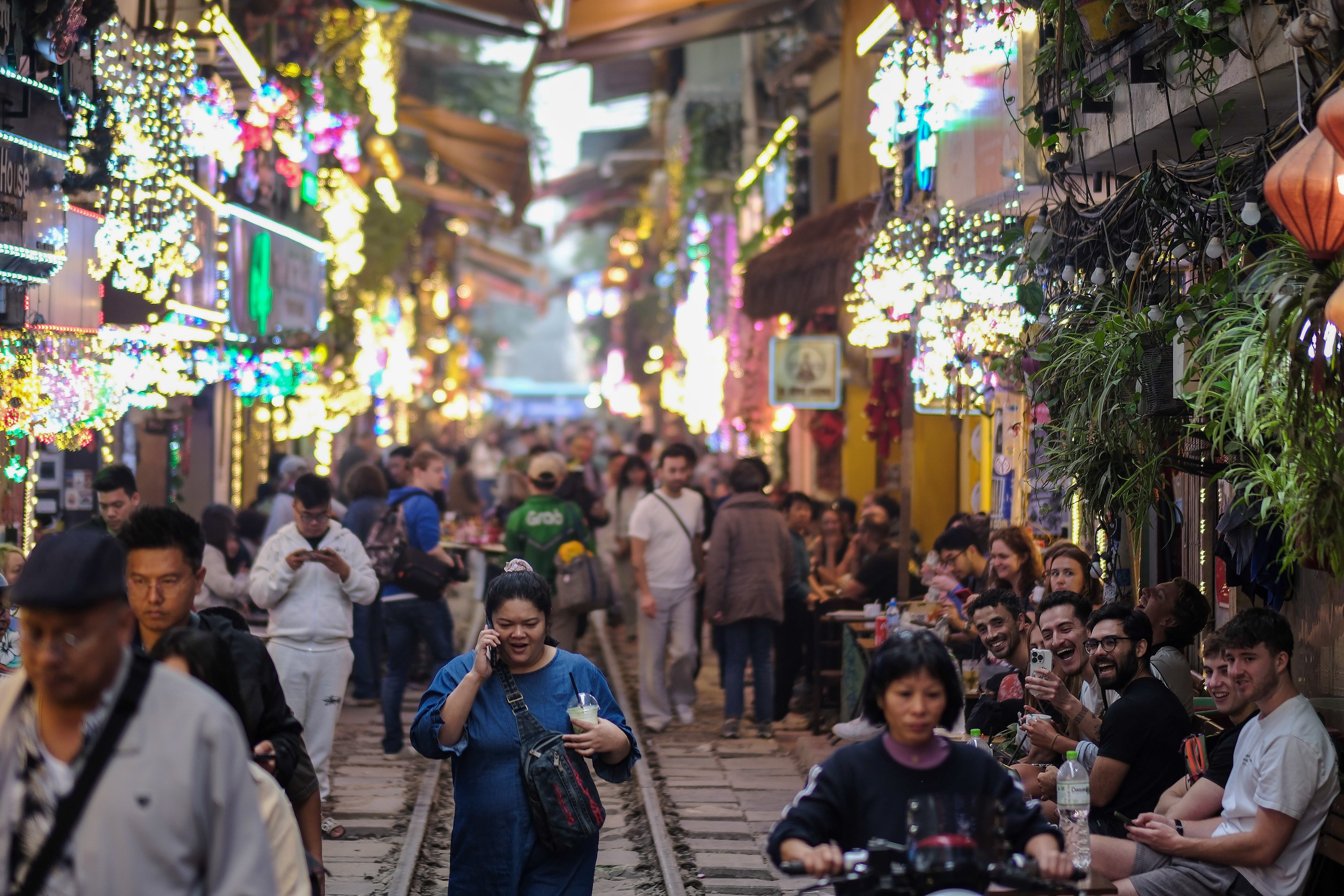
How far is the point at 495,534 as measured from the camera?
56.0ft

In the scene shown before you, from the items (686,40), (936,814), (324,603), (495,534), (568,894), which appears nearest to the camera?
(936,814)

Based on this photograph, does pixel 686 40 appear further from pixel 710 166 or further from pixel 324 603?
pixel 324 603

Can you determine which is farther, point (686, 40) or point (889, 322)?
point (686, 40)

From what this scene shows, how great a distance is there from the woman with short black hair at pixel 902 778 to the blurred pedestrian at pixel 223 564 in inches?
251

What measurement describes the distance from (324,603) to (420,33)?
1040 inches

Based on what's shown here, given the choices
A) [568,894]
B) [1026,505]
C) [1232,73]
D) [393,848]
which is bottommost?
[393,848]

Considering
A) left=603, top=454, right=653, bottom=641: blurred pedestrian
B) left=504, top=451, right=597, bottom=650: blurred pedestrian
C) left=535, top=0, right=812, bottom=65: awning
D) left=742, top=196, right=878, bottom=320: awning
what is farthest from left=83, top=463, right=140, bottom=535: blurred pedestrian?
left=535, top=0, right=812, bottom=65: awning

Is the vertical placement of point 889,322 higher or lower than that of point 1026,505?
higher

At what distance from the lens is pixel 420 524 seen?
38.9 ft

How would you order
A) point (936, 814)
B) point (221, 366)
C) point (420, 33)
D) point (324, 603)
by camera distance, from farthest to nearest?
point (420, 33), point (221, 366), point (324, 603), point (936, 814)

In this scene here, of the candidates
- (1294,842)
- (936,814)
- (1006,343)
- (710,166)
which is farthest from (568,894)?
(710,166)

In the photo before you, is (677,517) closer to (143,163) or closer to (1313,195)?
(143,163)

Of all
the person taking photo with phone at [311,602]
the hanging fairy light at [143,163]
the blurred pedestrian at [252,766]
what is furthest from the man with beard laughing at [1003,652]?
the hanging fairy light at [143,163]

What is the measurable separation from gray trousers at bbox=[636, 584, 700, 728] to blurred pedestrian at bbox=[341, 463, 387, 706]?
7.24 feet
